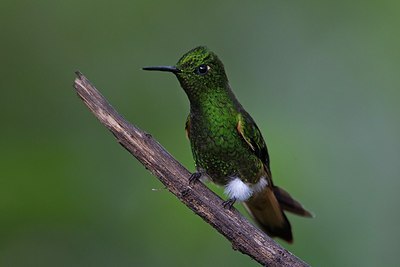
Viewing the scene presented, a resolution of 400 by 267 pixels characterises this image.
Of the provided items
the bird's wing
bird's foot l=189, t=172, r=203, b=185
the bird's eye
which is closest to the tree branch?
bird's foot l=189, t=172, r=203, b=185

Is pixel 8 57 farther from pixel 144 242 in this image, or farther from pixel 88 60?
pixel 144 242

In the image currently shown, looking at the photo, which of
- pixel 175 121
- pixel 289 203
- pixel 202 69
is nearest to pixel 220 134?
pixel 202 69

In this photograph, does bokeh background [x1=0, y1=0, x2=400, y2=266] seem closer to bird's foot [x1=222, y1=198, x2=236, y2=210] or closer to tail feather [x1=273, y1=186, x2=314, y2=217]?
tail feather [x1=273, y1=186, x2=314, y2=217]

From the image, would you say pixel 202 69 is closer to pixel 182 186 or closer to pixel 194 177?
pixel 194 177

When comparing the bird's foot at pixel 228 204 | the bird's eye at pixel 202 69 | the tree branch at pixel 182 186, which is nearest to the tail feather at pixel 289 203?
the bird's foot at pixel 228 204

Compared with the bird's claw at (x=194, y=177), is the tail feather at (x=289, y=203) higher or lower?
higher

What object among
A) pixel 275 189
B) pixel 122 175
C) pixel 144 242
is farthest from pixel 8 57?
pixel 275 189

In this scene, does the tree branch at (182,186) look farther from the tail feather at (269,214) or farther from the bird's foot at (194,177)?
the tail feather at (269,214)
